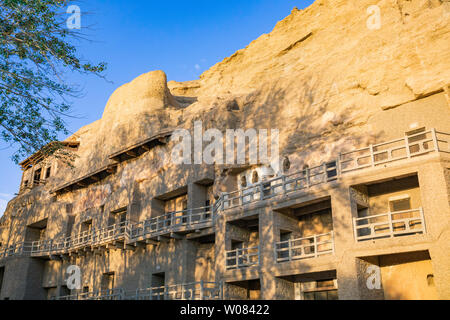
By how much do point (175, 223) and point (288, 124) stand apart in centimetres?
1017

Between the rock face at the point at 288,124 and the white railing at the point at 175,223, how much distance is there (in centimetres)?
79

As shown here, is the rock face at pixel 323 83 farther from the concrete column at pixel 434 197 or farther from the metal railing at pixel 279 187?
the concrete column at pixel 434 197

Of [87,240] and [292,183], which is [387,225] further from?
[87,240]

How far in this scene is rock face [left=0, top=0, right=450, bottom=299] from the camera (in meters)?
18.9

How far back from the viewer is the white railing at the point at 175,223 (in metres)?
24.7

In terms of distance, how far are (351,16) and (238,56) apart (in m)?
13.4

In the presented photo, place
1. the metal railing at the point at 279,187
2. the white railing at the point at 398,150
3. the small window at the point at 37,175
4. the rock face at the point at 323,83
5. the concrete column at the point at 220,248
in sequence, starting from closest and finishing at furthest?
the white railing at the point at 398,150 < the metal railing at the point at 279,187 < the rock face at the point at 323,83 < the concrete column at the point at 220,248 < the small window at the point at 37,175

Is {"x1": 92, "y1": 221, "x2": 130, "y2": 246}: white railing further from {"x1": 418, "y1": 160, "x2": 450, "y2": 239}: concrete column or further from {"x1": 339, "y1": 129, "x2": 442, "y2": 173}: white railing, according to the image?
{"x1": 418, "y1": 160, "x2": 450, "y2": 239}: concrete column

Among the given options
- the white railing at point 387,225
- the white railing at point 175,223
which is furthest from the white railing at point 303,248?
the white railing at point 175,223

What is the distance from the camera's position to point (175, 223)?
28.9 metres

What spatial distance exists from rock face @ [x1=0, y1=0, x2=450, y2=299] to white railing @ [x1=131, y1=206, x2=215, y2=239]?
791 mm

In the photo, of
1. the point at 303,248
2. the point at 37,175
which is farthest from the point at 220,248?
the point at 37,175

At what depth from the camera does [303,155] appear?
2366cm
